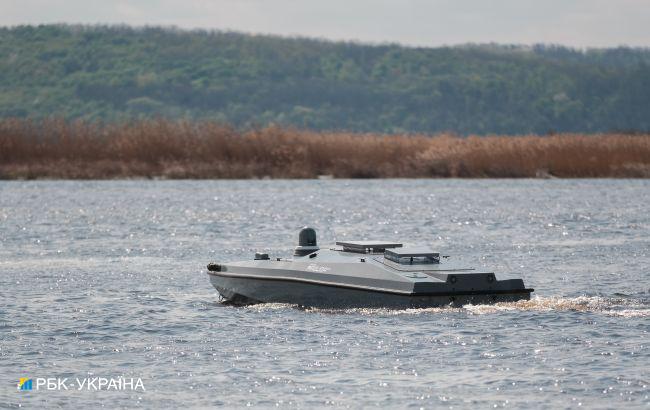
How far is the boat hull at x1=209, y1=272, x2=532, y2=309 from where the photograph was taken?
833 inches

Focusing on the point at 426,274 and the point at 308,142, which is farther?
Result: the point at 308,142

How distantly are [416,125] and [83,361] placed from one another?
15158 centimetres

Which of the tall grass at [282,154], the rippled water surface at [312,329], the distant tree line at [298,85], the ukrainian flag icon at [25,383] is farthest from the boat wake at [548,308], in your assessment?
the distant tree line at [298,85]

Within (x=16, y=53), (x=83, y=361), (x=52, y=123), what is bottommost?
(x=83, y=361)

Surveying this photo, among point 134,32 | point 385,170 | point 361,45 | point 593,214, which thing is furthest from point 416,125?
point 593,214

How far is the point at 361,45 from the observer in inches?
7840

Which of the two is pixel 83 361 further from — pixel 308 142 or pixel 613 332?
pixel 308 142

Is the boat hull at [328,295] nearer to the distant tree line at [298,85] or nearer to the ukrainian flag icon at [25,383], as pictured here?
the ukrainian flag icon at [25,383]

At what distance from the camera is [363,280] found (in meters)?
21.8

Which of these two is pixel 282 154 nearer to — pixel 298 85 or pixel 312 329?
pixel 312 329

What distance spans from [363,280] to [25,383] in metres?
6.93

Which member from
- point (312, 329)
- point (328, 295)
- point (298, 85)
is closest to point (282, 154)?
point (328, 295)

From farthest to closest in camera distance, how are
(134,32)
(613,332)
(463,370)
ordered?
(134,32)
(613,332)
(463,370)

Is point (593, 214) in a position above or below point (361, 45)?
below
